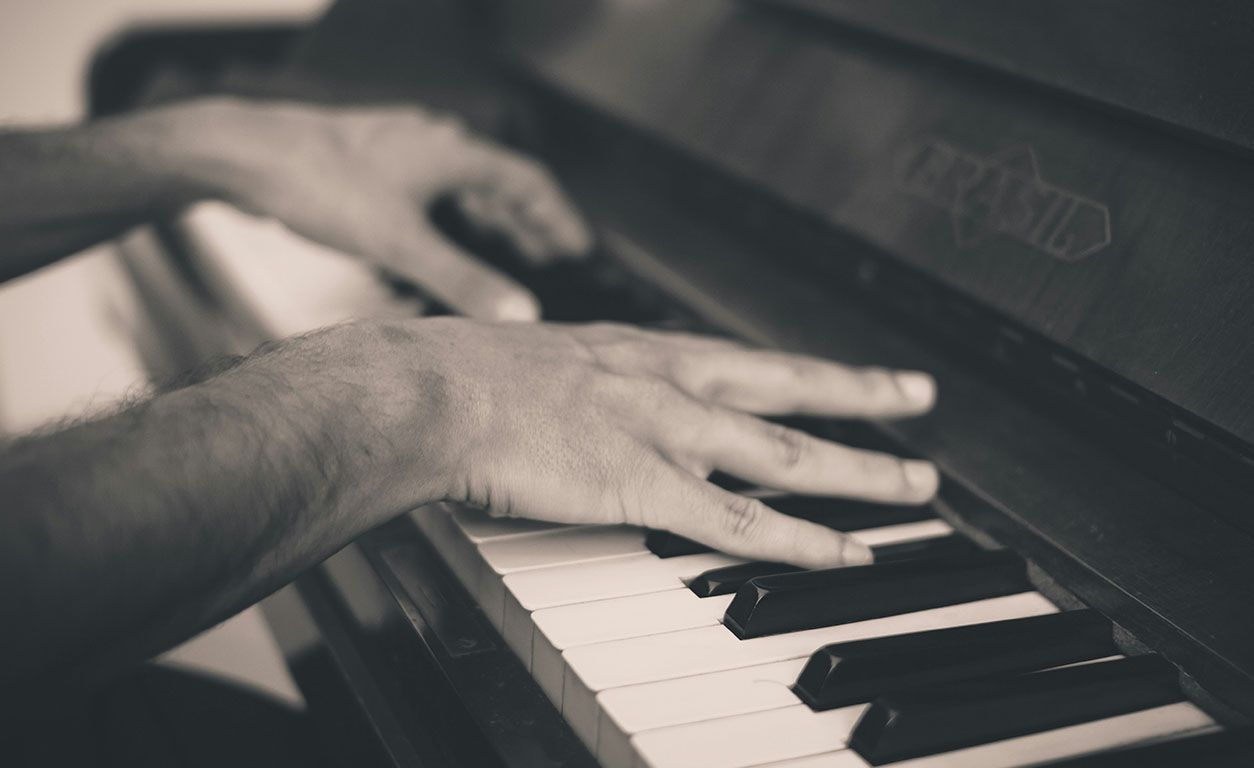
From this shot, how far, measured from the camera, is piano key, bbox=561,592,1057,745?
72cm

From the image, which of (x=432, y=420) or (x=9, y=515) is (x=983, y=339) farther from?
(x=9, y=515)

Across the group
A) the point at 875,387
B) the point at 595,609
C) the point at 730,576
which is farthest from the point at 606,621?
the point at 875,387

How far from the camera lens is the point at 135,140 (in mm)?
1430

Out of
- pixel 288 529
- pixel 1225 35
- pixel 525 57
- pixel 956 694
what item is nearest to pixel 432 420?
pixel 288 529

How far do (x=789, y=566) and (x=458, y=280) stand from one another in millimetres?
559

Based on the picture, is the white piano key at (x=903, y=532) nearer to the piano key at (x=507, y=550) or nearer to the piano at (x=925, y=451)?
the piano at (x=925, y=451)

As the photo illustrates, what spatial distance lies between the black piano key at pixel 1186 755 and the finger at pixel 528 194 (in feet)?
3.07

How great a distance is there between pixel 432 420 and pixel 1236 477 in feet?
2.06

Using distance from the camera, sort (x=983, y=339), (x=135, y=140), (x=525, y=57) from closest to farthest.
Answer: (x=983, y=339) < (x=135, y=140) < (x=525, y=57)

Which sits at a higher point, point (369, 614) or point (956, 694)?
point (956, 694)

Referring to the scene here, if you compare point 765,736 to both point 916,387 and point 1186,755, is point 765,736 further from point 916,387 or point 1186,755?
point 916,387

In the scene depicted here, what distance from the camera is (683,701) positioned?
71 centimetres

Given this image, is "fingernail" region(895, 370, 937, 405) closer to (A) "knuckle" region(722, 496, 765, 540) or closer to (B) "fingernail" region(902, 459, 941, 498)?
(B) "fingernail" region(902, 459, 941, 498)

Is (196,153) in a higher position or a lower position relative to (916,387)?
lower
